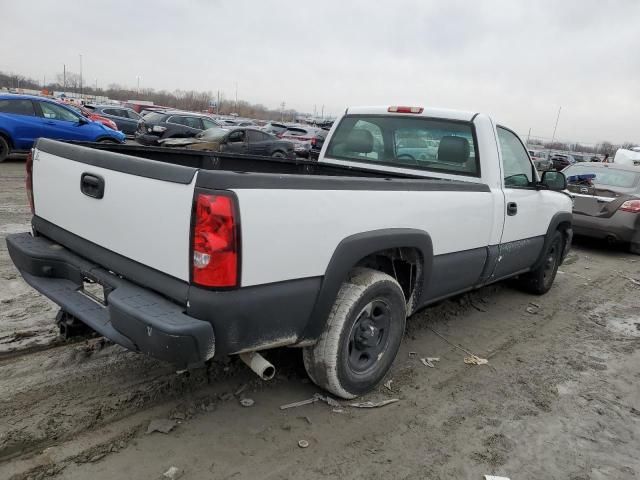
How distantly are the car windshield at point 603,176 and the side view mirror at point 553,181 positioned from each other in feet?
16.0

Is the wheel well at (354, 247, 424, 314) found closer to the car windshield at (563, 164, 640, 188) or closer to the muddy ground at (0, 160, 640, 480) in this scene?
the muddy ground at (0, 160, 640, 480)

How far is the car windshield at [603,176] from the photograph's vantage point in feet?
29.3

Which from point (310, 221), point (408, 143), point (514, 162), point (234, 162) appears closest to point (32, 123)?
point (234, 162)

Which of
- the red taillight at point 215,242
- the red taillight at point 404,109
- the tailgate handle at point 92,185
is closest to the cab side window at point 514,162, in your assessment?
the red taillight at point 404,109

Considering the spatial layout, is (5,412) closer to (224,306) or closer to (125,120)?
(224,306)

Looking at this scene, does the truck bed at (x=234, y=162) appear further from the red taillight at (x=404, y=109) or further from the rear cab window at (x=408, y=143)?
the red taillight at (x=404, y=109)

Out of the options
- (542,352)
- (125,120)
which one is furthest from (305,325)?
(125,120)

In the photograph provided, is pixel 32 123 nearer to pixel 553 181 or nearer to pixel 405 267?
pixel 405 267

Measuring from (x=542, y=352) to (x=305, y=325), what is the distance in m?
2.66

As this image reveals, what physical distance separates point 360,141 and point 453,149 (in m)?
1.02

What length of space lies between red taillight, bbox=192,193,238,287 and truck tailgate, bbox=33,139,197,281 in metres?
0.06

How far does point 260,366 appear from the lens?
2.64 meters

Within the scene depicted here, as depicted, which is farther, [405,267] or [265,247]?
[405,267]

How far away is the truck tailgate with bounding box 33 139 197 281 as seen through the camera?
Result: 2307 mm
